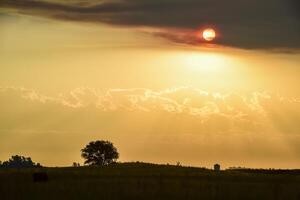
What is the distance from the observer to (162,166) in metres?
95.0

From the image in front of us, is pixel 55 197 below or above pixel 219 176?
below

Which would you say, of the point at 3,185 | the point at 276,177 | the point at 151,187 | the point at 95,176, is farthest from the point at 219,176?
the point at 3,185

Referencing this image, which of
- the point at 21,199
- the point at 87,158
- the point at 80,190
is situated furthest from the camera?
the point at 87,158

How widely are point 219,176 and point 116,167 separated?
17.5 m

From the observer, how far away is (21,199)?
5034cm

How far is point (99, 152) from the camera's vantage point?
6186 inches

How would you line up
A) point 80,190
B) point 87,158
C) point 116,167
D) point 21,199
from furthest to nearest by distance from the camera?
1. point 87,158
2. point 116,167
3. point 80,190
4. point 21,199

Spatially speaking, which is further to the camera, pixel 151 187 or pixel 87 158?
pixel 87 158

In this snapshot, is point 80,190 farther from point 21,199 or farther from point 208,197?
point 208,197

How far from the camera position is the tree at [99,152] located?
6127 inches

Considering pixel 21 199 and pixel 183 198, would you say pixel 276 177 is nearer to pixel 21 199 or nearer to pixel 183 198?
pixel 183 198

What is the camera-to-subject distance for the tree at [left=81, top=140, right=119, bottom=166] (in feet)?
511

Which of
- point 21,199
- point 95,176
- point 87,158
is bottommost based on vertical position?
point 21,199

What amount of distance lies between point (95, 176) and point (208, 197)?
28.7m
